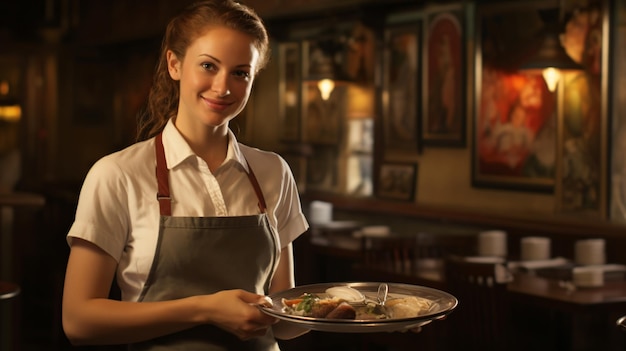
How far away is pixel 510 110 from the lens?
6.50 m

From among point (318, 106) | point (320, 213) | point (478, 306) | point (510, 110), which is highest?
point (318, 106)

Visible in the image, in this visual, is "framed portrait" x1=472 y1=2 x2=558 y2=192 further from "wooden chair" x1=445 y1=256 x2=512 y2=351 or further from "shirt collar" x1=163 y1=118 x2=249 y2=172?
"shirt collar" x1=163 y1=118 x2=249 y2=172

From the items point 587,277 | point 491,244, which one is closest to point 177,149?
point 587,277

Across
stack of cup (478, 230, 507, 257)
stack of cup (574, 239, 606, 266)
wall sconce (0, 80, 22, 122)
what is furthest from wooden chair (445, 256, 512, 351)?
wall sconce (0, 80, 22, 122)

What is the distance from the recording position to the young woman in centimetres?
186

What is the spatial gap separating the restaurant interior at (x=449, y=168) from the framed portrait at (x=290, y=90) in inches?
1.0

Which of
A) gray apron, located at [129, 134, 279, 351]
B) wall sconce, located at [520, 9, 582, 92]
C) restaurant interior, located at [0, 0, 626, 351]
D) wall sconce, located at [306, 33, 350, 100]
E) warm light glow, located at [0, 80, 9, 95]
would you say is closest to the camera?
gray apron, located at [129, 134, 279, 351]

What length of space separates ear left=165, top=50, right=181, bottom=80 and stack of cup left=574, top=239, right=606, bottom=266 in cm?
401

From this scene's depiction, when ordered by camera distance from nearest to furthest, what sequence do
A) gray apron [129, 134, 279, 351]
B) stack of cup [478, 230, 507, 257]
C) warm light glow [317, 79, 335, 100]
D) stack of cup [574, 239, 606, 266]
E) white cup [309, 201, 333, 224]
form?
gray apron [129, 134, 279, 351] < stack of cup [574, 239, 606, 266] < stack of cup [478, 230, 507, 257] < white cup [309, 201, 333, 224] < warm light glow [317, 79, 335, 100]

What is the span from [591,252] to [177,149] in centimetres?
402

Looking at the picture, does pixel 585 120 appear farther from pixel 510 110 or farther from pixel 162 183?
pixel 162 183

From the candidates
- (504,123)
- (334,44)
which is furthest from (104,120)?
(504,123)

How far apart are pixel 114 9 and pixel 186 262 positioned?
10.4 m

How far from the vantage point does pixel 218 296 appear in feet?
6.11
